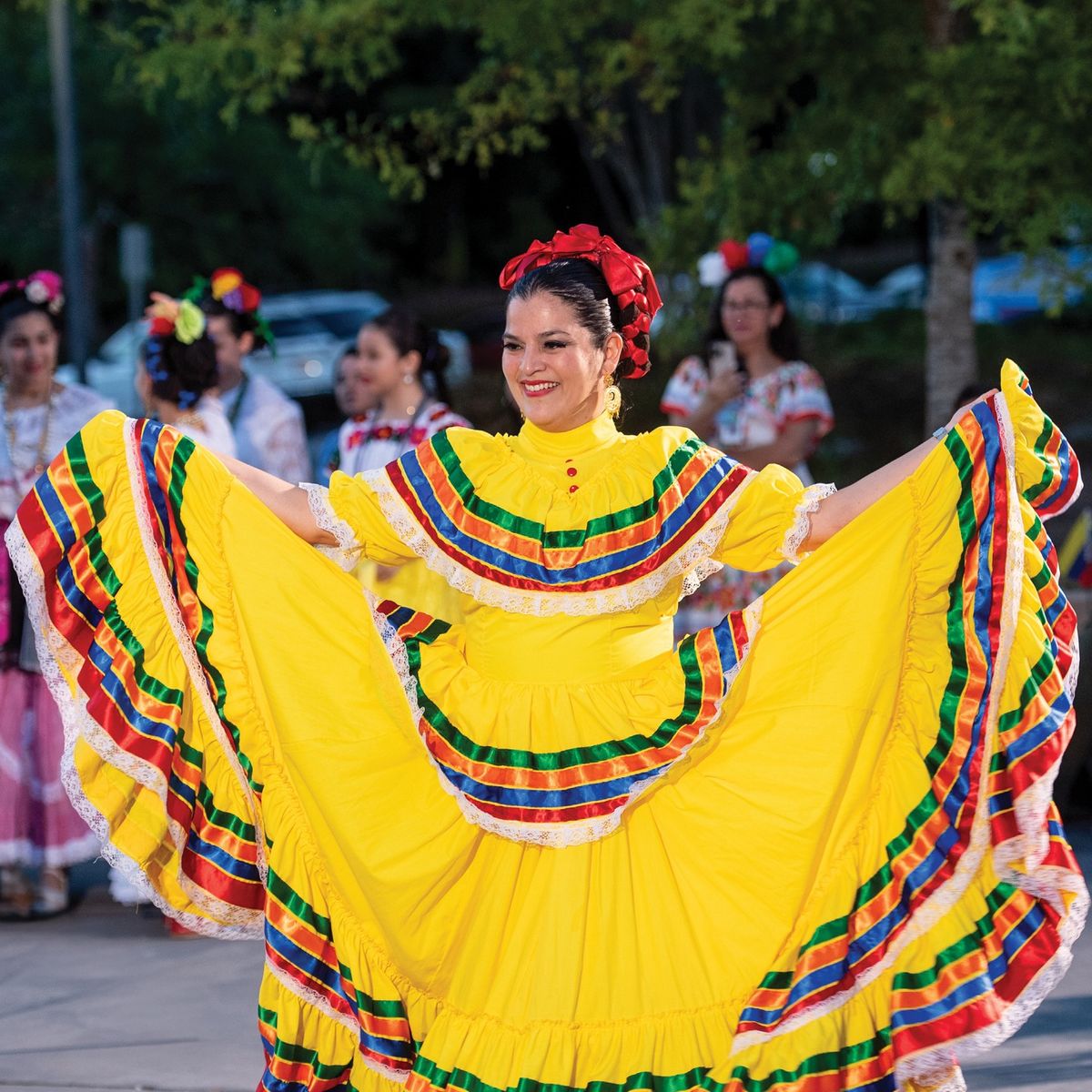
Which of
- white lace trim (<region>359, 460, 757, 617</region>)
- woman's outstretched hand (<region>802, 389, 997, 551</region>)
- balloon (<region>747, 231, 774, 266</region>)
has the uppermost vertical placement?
balloon (<region>747, 231, 774, 266</region>)

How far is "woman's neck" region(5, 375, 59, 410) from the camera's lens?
247 inches

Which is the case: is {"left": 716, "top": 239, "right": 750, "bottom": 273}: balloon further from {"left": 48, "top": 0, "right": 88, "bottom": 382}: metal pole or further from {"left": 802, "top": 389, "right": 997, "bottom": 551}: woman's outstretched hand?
{"left": 48, "top": 0, "right": 88, "bottom": 382}: metal pole

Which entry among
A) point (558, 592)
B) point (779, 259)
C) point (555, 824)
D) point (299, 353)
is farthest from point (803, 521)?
point (299, 353)

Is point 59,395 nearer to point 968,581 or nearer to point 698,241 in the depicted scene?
point 968,581

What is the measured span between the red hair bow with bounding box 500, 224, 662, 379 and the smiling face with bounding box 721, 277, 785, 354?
260 cm

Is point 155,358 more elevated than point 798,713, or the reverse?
point 155,358

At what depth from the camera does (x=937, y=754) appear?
146 inches

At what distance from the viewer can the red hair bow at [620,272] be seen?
3.95 metres

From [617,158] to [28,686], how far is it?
9.17m

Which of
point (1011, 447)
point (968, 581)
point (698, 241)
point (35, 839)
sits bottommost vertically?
point (35, 839)

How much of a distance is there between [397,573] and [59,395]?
1291 millimetres

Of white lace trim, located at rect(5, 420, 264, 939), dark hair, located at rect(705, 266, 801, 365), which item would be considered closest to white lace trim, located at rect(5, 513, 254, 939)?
white lace trim, located at rect(5, 420, 264, 939)

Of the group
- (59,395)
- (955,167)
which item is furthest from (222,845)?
(955,167)

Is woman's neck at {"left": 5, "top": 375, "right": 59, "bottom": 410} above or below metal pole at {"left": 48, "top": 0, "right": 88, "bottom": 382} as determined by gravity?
below
